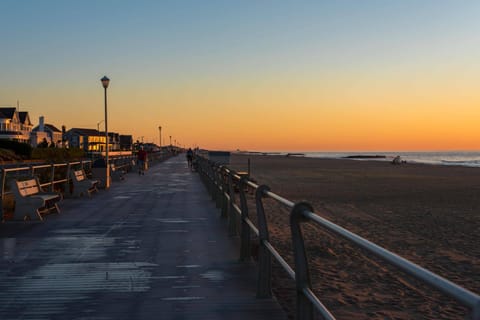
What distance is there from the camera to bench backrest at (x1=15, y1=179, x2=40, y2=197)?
10516 mm

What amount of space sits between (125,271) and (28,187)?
18.9 ft

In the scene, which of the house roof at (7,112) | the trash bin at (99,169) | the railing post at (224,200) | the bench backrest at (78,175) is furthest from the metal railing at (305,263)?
the house roof at (7,112)

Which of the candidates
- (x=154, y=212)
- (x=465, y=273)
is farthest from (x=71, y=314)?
(x=154, y=212)

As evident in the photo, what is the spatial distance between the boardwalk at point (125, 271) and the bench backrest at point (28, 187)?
700 mm

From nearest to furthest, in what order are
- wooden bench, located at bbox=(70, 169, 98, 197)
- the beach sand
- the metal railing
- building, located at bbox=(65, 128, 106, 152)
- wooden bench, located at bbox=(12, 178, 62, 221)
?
the metal railing
the beach sand
wooden bench, located at bbox=(12, 178, 62, 221)
wooden bench, located at bbox=(70, 169, 98, 197)
building, located at bbox=(65, 128, 106, 152)

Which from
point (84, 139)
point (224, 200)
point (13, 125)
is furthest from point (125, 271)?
point (84, 139)

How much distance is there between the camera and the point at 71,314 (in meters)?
4.88

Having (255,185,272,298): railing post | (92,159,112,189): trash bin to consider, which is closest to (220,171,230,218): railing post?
(255,185,272,298): railing post

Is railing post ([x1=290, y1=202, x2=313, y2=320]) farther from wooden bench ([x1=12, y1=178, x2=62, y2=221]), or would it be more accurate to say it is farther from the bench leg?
the bench leg

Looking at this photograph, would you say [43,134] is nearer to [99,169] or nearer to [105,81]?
[105,81]

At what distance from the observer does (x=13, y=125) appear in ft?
275

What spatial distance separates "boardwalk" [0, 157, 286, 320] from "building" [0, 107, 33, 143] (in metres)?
72.9

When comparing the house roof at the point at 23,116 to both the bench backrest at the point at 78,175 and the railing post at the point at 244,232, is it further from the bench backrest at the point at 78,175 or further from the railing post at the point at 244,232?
the railing post at the point at 244,232

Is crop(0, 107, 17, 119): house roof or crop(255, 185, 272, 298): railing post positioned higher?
crop(0, 107, 17, 119): house roof
